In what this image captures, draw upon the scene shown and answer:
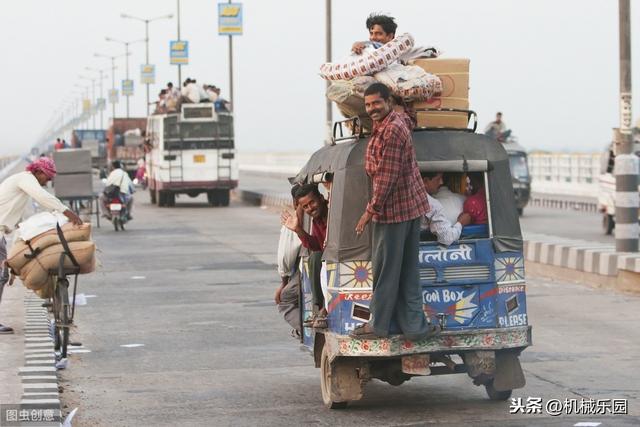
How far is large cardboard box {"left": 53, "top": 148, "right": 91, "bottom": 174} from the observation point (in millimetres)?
34656

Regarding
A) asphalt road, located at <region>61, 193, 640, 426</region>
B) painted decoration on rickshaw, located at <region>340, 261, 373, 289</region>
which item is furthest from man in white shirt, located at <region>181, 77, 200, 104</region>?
painted decoration on rickshaw, located at <region>340, 261, 373, 289</region>

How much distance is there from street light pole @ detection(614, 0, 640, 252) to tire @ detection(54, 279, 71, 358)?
9.35 m

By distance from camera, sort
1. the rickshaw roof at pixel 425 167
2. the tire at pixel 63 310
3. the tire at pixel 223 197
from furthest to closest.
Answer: the tire at pixel 223 197, the tire at pixel 63 310, the rickshaw roof at pixel 425 167

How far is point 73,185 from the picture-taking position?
34.8m

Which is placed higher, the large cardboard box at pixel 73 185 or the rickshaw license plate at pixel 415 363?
the rickshaw license plate at pixel 415 363

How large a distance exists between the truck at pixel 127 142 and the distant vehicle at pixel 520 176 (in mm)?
27477

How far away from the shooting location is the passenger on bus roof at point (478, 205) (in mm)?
9922

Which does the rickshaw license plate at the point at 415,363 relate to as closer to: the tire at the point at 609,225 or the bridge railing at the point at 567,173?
the tire at the point at 609,225

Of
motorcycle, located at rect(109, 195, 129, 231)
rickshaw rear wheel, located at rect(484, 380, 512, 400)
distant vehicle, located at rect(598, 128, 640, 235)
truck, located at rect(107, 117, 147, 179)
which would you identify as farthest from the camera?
truck, located at rect(107, 117, 147, 179)

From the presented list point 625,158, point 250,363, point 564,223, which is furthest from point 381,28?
point 564,223

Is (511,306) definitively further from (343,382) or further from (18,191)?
(18,191)

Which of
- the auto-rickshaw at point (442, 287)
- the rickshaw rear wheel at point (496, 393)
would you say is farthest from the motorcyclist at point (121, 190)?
the auto-rickshaw at point (442, 287)

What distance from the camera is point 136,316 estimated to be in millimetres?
16344

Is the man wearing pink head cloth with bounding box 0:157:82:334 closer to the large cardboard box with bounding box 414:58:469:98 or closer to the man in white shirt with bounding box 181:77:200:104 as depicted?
Answer: the large cardboard box with bounding box 414:58:469:98
